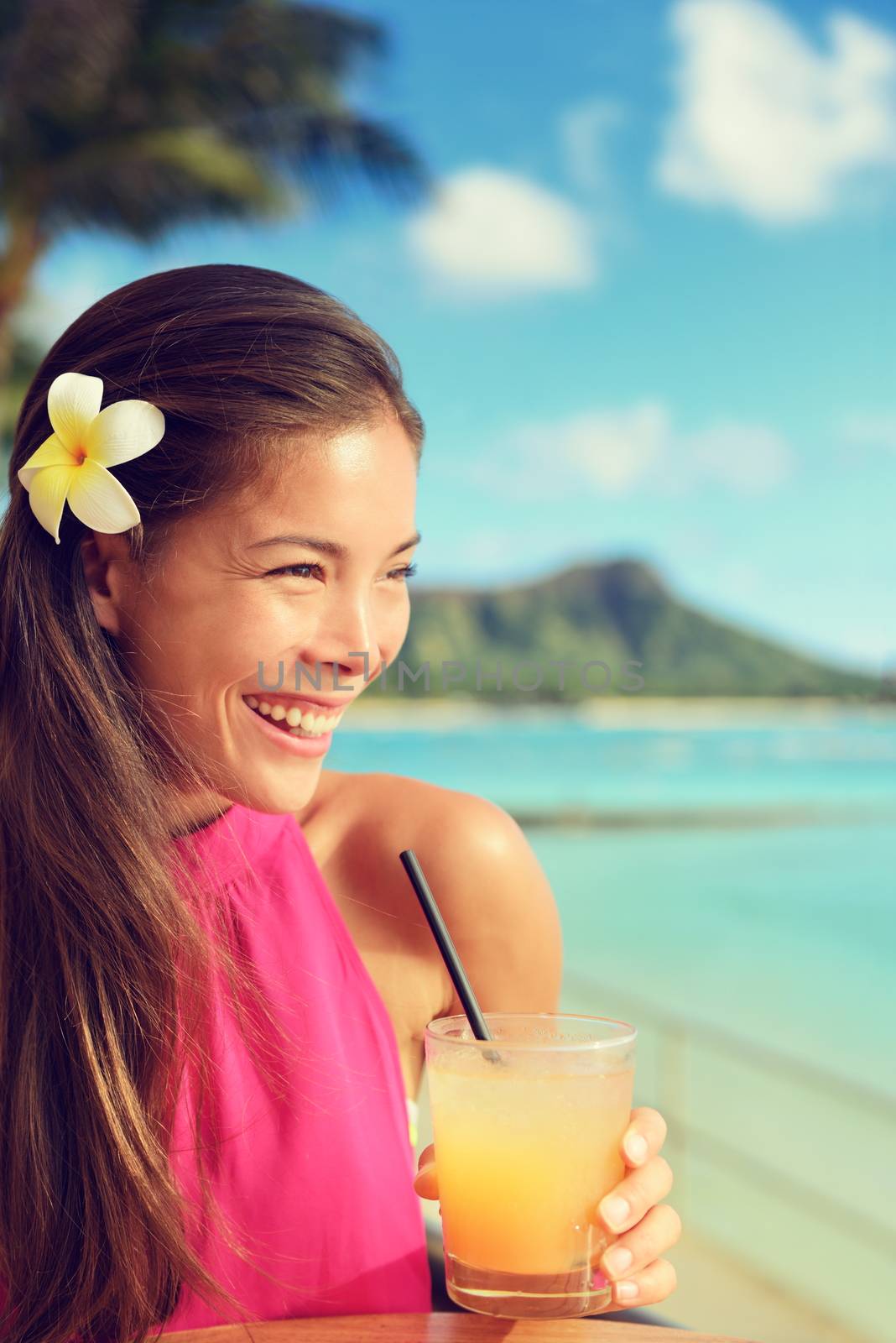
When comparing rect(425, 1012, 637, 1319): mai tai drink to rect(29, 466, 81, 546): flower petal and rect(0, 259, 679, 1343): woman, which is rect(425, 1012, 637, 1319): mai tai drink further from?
rect(29, 466, 81, 546): flower petal

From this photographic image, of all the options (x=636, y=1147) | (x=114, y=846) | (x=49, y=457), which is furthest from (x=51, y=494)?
(x=636, y=1147)

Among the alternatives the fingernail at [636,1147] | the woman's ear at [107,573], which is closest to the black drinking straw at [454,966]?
the fingernail at [636,1147]

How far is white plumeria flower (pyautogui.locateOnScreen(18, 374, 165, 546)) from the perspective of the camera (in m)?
1.46

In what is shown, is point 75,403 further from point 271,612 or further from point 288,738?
point 288,738

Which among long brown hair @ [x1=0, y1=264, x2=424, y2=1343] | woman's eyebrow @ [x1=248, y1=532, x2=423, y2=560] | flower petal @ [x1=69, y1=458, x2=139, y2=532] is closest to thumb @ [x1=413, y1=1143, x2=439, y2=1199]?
long brown hair @ [x1=0, y1=264, x2=424, y2=1343]

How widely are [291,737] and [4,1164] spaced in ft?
1.98

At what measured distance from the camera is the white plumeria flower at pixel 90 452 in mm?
1463

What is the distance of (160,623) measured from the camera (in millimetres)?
1479

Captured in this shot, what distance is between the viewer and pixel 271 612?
1424 mm

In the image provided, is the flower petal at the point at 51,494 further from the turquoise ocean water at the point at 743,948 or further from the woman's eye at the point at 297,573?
the turquoise ocean water at the point at 743,948

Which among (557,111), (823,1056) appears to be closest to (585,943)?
(823,1056)

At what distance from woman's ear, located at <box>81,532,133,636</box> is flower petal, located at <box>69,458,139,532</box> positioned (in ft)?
0.13

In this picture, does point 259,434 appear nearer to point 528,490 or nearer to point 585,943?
point 585,943

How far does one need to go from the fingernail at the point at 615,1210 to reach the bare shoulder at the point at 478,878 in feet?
1.95
